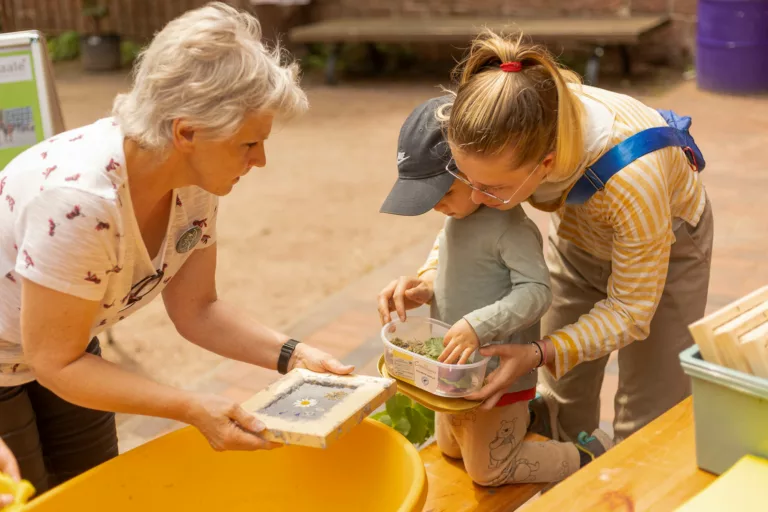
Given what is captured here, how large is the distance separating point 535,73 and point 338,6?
808 centimetres

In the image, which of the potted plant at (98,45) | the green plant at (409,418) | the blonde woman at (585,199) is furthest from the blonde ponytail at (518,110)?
the potted plant at (98,45)

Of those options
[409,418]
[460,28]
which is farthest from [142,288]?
[460,28]

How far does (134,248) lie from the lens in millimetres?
1675

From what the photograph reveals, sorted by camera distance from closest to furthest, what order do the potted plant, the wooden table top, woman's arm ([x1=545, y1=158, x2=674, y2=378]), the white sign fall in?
woman's arm ([x1=545, y1=158, x2=674, y2=378]) < the white sign < the wooden table top < the potted plant

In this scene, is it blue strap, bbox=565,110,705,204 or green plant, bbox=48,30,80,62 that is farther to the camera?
green plant, bbox=48,30,80,62

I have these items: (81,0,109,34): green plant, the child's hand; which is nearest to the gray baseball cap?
the child's hand

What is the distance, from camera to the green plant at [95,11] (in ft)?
32.5

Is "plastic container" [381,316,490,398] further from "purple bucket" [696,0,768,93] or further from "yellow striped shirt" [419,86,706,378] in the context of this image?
"purple bucket" [696,0,768,93]

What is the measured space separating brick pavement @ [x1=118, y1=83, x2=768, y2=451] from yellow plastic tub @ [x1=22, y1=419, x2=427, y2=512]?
1293 millimetres

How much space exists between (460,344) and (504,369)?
12cm

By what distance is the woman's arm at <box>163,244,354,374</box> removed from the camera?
197 cm

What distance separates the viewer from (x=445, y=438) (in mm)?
2088

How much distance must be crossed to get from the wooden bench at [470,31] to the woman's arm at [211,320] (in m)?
5.18

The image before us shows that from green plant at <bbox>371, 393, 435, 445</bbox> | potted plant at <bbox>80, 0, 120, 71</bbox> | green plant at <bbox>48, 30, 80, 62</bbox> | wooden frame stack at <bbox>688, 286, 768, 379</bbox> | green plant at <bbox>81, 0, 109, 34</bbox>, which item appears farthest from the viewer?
green plant at <bbox>48, 30, 80, 62</bbox>
